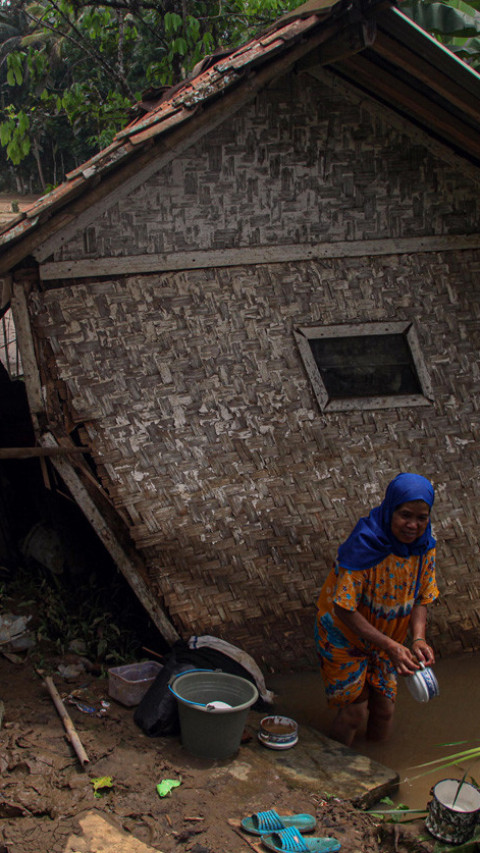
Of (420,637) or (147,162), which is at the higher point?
(147,162)

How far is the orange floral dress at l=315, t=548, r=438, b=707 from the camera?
11.5 feet

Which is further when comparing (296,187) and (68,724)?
(296,187)

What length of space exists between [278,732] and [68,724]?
1060 mm

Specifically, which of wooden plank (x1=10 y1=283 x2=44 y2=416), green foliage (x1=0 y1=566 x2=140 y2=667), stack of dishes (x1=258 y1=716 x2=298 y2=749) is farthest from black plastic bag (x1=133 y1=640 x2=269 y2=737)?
wooden plank (x1=10 y1=283 x2=44 y2=416)

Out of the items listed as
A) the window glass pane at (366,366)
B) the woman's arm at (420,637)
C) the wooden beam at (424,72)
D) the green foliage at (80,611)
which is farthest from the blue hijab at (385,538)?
the wooden beam at (424,72)

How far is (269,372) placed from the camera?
14.9 ft

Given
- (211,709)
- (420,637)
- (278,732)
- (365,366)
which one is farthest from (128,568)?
(365,366)

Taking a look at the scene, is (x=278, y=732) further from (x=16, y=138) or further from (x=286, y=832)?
(x=16, y=138)

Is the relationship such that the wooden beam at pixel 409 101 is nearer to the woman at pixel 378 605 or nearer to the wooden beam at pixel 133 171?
the wooden beam at pixel 133 171

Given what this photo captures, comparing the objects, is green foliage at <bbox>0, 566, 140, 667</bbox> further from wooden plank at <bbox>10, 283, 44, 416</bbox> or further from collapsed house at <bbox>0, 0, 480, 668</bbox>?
wooden plank at <bbox>10, 283, 44, 416</bbox>

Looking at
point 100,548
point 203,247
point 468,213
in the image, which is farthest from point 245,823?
point 468,213

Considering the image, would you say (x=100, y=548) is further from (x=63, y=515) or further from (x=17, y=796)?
(x=17, y=796)

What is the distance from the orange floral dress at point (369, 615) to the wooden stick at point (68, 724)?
124 centimetres

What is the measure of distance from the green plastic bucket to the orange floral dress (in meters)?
0.43
